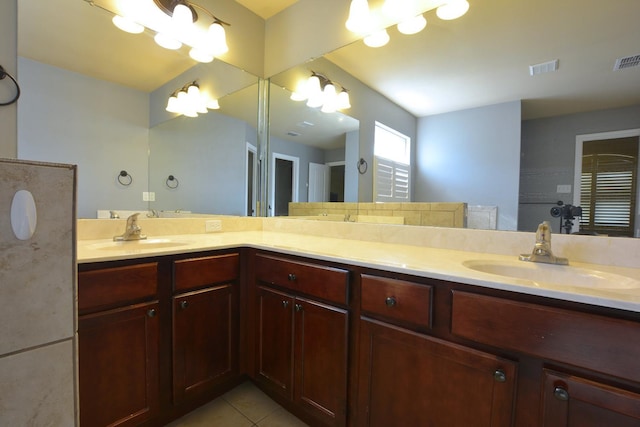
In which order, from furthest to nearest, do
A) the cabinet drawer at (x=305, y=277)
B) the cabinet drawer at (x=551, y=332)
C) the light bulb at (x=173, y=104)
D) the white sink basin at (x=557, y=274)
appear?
1. the light bulb at (x=173, y=104)
2. the cabinet drawer at (x=305, y=277)
3. the white sink basin at (x=557, y=274)
4. the cabinet drawer at (x=551, y=332)

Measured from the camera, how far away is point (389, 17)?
171cm

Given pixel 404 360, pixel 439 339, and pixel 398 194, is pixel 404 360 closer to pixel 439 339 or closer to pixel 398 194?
pixel 439 339

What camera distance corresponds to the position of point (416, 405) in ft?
3.34

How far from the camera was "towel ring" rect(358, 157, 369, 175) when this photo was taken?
192 cm

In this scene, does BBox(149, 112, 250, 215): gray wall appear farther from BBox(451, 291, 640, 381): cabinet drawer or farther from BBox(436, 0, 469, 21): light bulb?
BBox(451, 291, 640, 381): cabinet drawer

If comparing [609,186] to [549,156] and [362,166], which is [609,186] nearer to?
[549,156]

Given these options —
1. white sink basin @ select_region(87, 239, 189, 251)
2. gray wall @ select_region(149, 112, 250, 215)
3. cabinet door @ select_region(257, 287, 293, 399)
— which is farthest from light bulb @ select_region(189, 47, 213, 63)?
cabinet door @ select_region(257, 287, 293, 399)

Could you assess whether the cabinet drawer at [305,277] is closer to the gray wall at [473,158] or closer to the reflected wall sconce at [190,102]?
the gray wall at [473,158]

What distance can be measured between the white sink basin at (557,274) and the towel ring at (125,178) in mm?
1945

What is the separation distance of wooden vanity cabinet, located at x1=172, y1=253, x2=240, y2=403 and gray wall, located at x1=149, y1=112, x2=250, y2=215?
0.79 metres

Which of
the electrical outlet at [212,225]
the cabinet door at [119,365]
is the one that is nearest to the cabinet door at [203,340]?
the cabinet door at [119,365]

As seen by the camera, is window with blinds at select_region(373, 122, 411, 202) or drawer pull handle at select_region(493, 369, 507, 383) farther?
window with blinds at select_region(373, 122, 411, 202)

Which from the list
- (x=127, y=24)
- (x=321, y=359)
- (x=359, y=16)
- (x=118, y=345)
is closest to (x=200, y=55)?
(x=127, y=24)

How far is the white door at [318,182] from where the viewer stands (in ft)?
7.06
